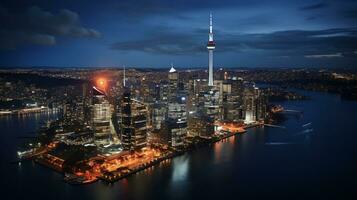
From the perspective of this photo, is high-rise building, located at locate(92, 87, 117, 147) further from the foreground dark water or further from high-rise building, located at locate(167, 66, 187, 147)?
the foreground dark water

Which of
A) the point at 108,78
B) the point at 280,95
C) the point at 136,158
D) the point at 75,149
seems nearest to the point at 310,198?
the point at 136,158

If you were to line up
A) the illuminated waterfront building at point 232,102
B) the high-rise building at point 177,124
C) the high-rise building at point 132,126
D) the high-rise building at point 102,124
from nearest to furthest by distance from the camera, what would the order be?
the high-rise building at point 132,126
the high-rise building at point 102,124
the high-rise building at point 177,124
the illuminated waterfront building at point 232,102

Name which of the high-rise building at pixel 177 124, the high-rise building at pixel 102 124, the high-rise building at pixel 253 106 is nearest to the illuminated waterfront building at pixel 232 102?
the high-rise building at pixel 253 106

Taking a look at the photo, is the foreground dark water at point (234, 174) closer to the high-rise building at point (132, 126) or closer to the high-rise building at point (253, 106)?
the high-rise building at point (132, 126)

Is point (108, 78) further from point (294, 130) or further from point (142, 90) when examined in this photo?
point (294, 130)

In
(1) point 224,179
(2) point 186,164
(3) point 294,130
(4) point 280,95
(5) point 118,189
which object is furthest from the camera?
(4) point 280,95

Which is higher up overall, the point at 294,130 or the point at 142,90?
the point at 142,90

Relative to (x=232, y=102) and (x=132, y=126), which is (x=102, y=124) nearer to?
(x=132, y=126)
